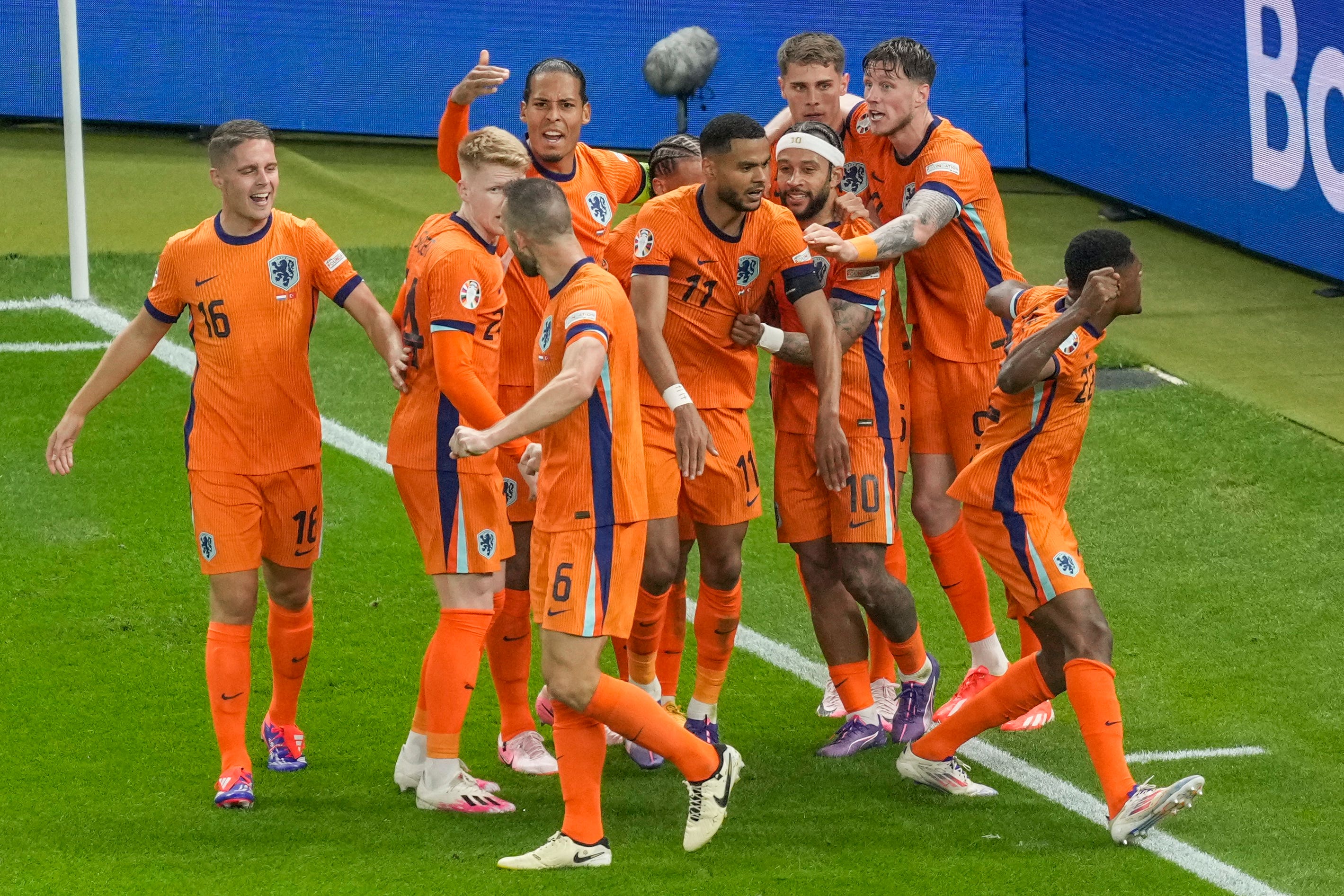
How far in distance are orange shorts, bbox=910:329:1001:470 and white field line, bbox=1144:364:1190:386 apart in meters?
4.54

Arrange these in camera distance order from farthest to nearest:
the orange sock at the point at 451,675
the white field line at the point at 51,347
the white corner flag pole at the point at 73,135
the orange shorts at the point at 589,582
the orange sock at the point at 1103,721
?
the white corner flag pole at the point at 73,135, the white field line at the point at 51,347, the orange sock at the point at 451,675, the orange sock at the point at 1103,721, the orange shorts at the point at 589,582

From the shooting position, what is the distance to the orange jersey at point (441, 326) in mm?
5816

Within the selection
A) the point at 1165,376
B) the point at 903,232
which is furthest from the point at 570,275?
the point at 1165,376

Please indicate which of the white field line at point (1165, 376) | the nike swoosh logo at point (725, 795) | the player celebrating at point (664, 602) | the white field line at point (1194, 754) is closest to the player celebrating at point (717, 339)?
the player celebrating at point (664, 602)

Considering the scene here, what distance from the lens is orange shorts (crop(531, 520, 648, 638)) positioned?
5359 millimetres

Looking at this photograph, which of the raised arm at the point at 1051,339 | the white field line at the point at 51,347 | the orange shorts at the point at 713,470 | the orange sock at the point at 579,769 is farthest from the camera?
the white field line at the point at 51,347

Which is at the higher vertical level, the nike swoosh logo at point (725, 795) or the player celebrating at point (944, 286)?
the player celebrating at point (944, 286)

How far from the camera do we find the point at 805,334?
637 centimetres

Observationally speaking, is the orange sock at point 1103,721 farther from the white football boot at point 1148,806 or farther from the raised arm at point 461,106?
the raised arm at point 461,106

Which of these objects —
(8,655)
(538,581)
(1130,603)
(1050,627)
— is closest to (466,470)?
(538,581)

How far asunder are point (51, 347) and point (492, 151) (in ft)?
20.1

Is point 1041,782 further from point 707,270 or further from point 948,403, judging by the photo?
point 707,270

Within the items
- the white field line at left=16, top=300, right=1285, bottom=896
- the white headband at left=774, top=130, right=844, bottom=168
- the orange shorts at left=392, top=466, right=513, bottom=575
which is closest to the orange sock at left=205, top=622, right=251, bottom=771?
the orange shorts at left=392, top=466, right=513, bottom=575

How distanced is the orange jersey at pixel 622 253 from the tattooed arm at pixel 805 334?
512 millimetres
